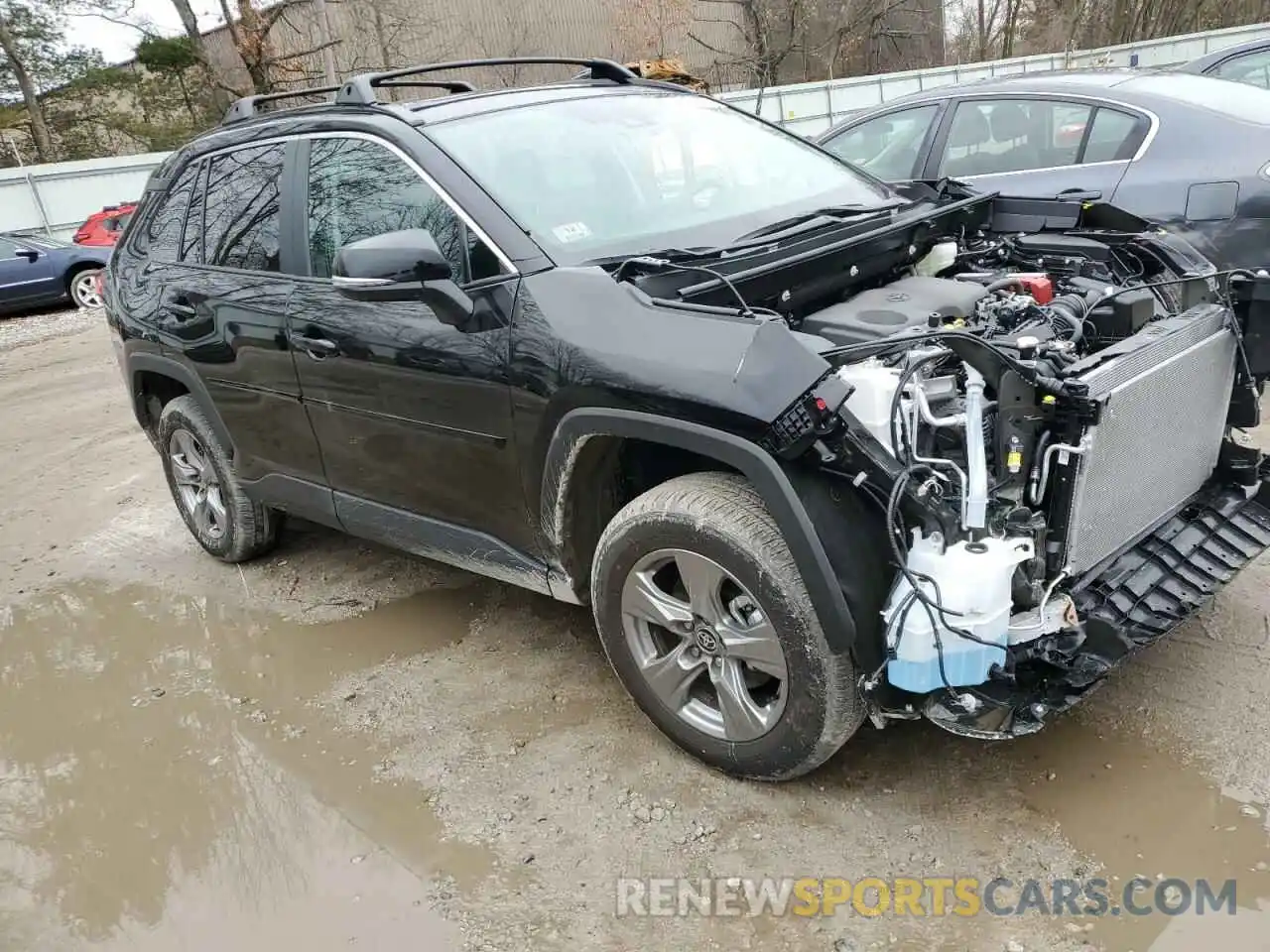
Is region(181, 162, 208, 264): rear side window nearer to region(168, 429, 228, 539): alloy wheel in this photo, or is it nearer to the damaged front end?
region(168, 429, 228, 539): alloy wheel

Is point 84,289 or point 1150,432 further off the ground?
point 1150,432

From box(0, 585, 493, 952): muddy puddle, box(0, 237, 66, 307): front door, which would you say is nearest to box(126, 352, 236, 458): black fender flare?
box(0, 585, 493, 952): muddy puddle

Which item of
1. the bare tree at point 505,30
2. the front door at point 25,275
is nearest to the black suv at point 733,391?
the front door at point 25,275

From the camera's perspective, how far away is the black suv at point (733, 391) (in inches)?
96.9

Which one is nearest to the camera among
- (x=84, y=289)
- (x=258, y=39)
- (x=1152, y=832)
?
(x=1152, y=832)

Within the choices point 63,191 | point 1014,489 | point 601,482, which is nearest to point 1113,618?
point 1014,489

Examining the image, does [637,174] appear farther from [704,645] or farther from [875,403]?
[704,645]

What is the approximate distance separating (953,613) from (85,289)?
15.8 metres

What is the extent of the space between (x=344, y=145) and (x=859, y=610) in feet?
8.22

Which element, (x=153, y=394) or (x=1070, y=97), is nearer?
(x=153, y=394)

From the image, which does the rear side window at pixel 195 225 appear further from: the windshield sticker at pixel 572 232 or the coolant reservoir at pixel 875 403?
the coolant reservoir at pixel 875 403

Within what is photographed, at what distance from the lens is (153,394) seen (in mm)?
5105

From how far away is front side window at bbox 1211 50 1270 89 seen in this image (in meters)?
8.23

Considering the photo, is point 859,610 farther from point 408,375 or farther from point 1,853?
point 1,853
